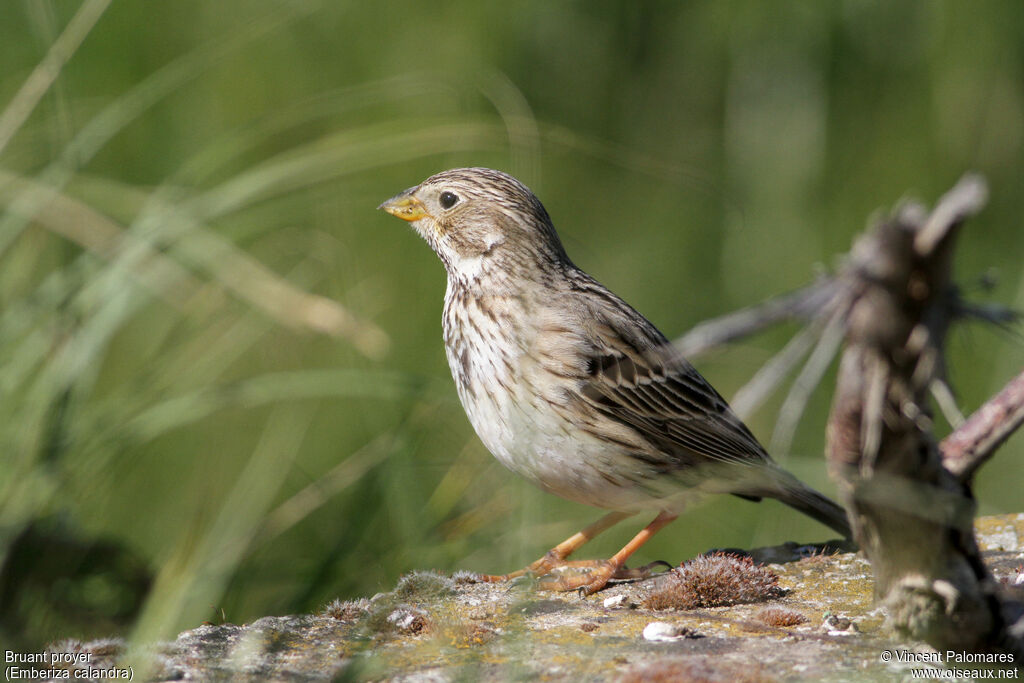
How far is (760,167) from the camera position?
801cm

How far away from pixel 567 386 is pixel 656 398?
1.74 feet

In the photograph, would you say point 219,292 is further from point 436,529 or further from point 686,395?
point 686,395

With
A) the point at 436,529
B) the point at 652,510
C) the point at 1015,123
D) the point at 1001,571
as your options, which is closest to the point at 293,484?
the point at 436,529

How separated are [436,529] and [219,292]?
5.24 ft

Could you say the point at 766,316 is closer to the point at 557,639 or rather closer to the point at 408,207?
the point at 557,639

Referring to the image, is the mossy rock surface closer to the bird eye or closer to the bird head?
the bird head

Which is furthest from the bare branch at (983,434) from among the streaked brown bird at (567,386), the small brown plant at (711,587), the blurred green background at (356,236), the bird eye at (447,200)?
the bird eye at (447,200)

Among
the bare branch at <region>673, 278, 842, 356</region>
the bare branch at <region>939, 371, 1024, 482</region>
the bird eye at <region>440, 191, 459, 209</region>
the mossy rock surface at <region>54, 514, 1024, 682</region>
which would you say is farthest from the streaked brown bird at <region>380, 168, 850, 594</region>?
the bare branch at <region>673, 278, 842, 356</region>

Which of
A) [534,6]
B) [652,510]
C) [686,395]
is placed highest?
[534,6]

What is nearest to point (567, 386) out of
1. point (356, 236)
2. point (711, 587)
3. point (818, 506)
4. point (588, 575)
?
point (588, 575)

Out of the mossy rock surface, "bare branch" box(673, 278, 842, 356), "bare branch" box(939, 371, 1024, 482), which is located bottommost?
→ the mossy rock surface

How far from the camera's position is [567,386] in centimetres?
478

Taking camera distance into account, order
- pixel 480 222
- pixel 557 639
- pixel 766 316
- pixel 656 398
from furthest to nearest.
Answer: pixel 480 222 < pixel 656 398 < pixel 557 639 < pixel 766 316

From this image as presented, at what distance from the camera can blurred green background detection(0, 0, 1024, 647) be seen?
4.07 metres
